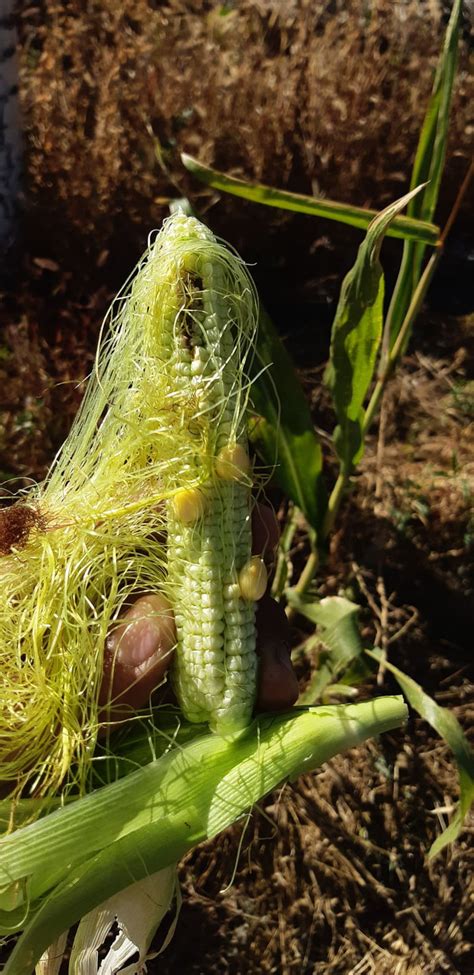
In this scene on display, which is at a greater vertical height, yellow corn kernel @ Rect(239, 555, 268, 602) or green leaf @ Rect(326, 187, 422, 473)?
green leaf @ Rect(326, 187, 422, 473)

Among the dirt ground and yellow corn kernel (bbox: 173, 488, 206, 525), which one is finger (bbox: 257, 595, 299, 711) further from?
the dirt ground

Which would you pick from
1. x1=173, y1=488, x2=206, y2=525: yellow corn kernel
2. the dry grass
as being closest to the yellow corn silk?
x1=173, y1=488, x2=206, y2=525: yellow corn kernel

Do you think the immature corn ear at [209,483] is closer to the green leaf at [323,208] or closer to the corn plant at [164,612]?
the corn plant at [164,612]

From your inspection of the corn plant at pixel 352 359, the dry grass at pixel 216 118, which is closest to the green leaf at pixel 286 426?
the corn plant at pixel 352 359

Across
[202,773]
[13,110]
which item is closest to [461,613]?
[202,773]

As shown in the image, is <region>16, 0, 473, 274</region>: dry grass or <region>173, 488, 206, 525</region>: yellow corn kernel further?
<region>16, 0, 473, 274</region>: dry grass
